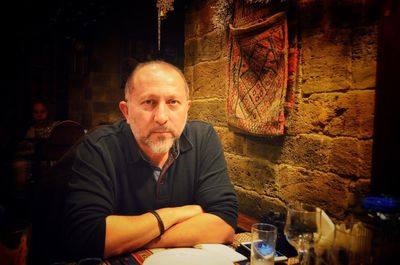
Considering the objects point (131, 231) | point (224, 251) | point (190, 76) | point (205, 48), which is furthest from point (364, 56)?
point (190, 76)

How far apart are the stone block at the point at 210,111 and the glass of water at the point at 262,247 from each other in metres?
1.84

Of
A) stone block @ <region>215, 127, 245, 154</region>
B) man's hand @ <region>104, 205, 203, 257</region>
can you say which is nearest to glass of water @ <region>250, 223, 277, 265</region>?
man's hand @ <region>104, 205, 203, 257</region>

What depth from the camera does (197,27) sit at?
11.3 feet

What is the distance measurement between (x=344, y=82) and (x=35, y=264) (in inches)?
82.6

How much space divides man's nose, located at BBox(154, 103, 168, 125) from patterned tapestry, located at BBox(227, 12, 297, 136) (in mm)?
882

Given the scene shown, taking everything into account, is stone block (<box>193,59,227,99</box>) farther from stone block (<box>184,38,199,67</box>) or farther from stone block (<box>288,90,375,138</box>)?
stone block (<box>288,90,375,138</box>)

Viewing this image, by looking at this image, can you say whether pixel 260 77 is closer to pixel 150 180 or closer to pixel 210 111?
pixel 210 111

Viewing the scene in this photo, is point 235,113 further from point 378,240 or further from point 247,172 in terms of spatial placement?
point 378,240

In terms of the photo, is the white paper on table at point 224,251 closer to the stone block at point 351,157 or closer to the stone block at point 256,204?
the stone block at point 351,157

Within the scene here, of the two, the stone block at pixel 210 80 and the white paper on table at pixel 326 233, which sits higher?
the stone block at pixel 210 80

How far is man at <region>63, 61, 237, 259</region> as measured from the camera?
1.53 meters

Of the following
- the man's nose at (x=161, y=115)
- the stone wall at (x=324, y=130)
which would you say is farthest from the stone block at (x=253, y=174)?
the man's nose at (x=161, y=115)

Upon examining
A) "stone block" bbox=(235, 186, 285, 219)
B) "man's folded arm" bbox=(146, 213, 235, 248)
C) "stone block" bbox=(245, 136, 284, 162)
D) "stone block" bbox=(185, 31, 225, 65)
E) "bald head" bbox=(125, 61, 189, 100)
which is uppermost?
"stone block" bbox=(185, 31, 225, 65)

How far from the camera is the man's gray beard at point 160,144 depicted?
1.93 m
